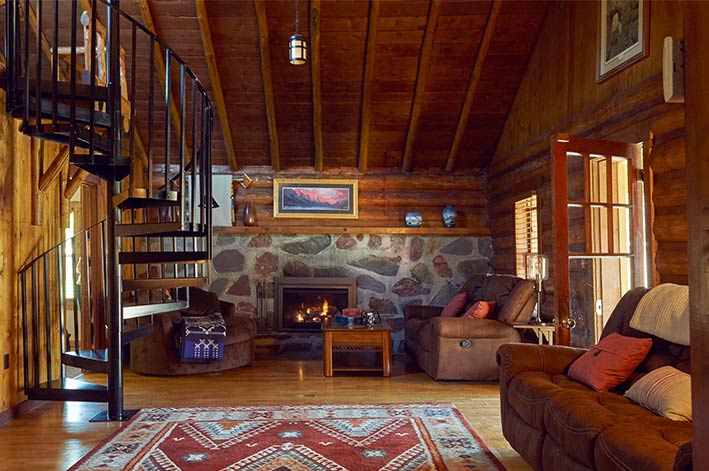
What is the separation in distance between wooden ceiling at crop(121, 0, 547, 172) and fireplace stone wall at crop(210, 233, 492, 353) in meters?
0.96

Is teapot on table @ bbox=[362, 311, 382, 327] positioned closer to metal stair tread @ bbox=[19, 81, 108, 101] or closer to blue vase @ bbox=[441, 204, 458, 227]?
blue vase @ bbox=[441, 204, 458, 227]

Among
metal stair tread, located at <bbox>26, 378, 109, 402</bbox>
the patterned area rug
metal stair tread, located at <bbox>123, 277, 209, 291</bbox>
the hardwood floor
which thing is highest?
metal stair tread, located at <bbox>123, 277, 209, 291</bbox>

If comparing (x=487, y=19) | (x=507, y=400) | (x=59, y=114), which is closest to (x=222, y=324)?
(x=59, y=114)

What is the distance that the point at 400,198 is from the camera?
7910 millimetres

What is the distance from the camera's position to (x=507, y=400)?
3.41 metres

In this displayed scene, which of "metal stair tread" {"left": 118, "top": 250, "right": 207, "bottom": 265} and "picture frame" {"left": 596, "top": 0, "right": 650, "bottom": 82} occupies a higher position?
"picture frame" {"left": 596, "top": 0, "right": 650, "bottom": 82}

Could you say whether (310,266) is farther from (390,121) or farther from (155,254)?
(155,254)

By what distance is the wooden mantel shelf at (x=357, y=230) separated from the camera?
25.0ft

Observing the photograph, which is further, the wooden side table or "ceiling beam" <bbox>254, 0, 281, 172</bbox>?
"ceiling beam" <bbox>254, 0, 281, 172</bbox>

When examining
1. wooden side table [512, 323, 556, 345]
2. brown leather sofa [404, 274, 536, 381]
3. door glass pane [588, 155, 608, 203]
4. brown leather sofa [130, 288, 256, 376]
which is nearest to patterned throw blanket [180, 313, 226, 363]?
brown leather sofa [130, 288, 256, 376]

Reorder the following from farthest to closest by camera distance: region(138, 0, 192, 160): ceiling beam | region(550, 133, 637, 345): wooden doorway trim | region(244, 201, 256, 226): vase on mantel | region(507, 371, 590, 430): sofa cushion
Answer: region(244, 201, 256, 226): vase on mantel → region(138, 0, 192, 160): ceiling beam → region(550, 133, 637, 345): wooden doorway trim → region(507, 371, 590, 430): sofa cushion

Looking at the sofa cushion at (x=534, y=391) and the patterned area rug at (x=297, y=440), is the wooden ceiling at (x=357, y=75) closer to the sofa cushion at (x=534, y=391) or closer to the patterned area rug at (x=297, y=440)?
the patterned area rug at (x=297, y=440)

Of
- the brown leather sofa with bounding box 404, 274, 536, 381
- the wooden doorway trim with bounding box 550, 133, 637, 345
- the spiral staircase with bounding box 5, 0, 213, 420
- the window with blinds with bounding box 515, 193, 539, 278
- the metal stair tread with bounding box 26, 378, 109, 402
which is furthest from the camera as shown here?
the window with blinds with bounding box 515, 193, 539, 278

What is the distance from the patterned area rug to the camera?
3277mm
